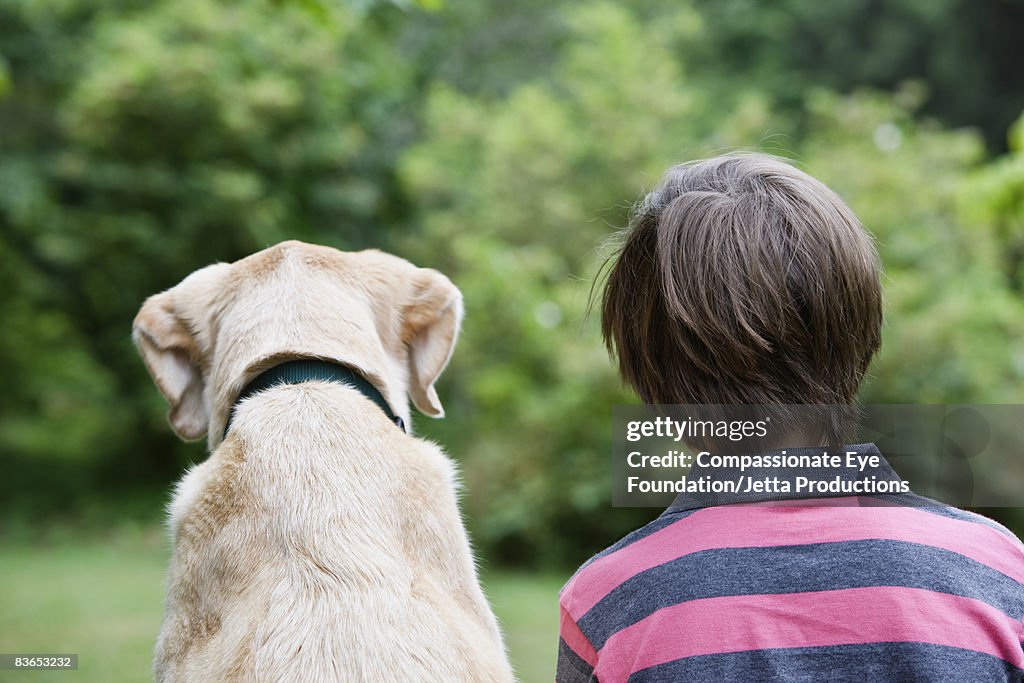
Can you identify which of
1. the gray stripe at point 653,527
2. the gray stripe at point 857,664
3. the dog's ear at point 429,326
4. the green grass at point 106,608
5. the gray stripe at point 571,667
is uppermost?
the green grass at point 106,608

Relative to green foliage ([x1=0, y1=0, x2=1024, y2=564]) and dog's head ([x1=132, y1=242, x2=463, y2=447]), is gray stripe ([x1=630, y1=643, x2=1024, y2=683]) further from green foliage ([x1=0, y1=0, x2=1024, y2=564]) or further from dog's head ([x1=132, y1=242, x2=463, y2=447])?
green foliage ([x1=0, y1=0, x2=1024, y2=564])

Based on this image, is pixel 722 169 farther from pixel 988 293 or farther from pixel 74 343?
pixel 74 343

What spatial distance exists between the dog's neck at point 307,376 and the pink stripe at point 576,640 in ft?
3.19

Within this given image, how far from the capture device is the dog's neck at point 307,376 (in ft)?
7.82

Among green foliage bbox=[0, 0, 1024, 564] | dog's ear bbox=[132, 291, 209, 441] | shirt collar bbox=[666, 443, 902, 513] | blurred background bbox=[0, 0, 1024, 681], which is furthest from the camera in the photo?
green foliage bbox=[0, 0, 1024, 564]

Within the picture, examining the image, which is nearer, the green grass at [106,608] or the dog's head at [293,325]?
the dog's head at [293,325]

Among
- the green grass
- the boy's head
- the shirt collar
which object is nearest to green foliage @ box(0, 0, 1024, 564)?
the green grass

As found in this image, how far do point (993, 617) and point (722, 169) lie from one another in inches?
32.4

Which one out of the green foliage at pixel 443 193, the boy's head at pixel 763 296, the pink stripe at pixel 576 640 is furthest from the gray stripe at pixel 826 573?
the green foliage at pixel 443 193

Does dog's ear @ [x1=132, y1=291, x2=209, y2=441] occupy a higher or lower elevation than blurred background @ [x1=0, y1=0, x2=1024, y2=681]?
lower

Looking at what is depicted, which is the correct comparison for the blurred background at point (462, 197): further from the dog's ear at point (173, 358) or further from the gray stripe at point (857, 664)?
the gray stripe at point (857, 664)

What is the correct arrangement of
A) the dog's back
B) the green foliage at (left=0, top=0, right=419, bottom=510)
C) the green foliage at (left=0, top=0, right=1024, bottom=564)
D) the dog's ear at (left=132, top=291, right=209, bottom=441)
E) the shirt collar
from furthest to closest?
1. the green foliage at (left=0, top=0, right=419, bottom=510)
2. the green foliage at (left=0, top=0, right=1024, bottom=564)
3. the dog's ear at (left=132, top=291, right=209, bottom=441)
4. the dog's back
5. the shirt collar

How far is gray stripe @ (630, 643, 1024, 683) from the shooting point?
133cm

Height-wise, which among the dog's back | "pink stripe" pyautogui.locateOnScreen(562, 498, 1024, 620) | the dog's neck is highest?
the dog's neck
